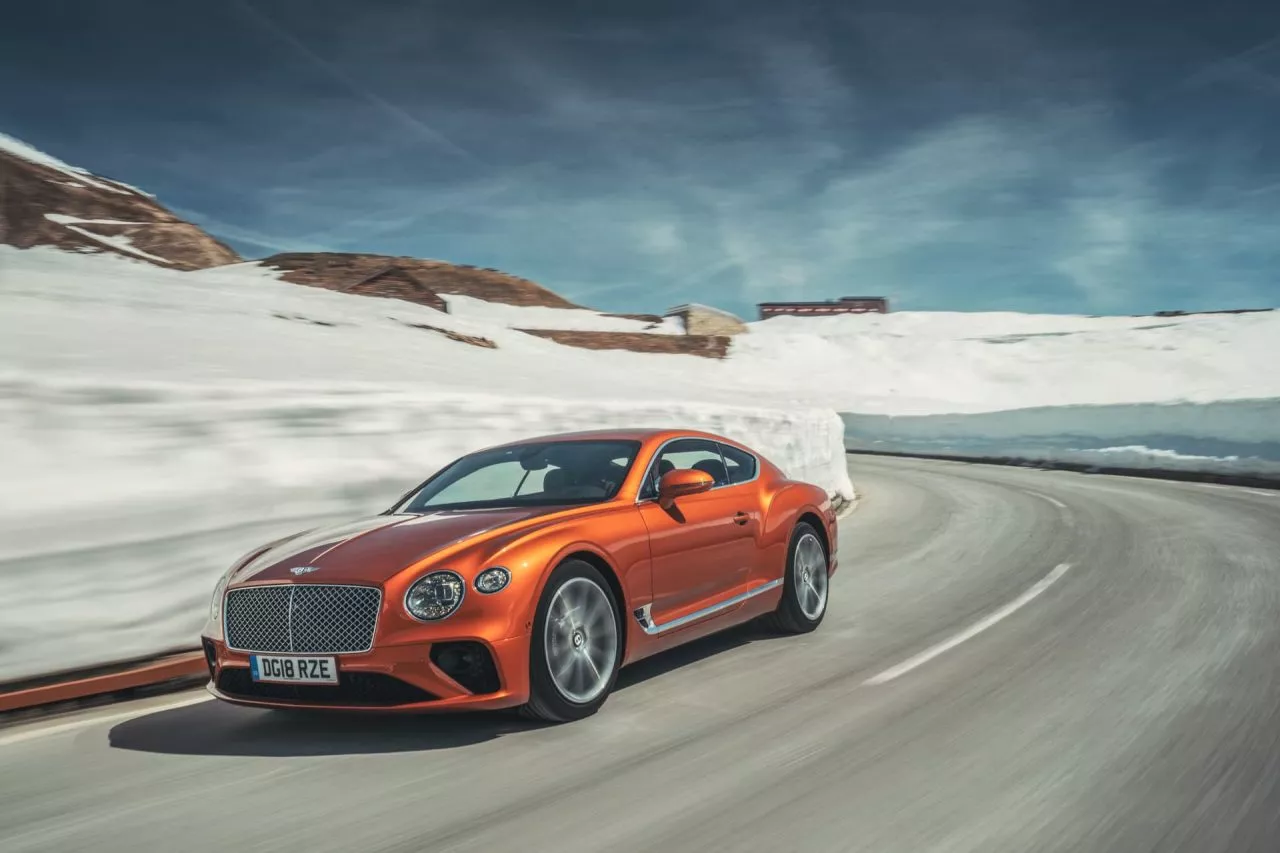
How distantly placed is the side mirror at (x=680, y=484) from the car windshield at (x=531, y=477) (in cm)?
25

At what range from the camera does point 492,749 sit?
4605 mm

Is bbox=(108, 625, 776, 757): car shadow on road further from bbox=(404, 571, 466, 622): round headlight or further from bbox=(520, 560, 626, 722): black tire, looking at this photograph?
bbox=(404, 571, 466, 622): round headlight

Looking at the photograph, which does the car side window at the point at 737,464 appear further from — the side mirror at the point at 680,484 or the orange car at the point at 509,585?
the side mirror at the point at 680,484

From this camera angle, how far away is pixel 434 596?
4.59 metres

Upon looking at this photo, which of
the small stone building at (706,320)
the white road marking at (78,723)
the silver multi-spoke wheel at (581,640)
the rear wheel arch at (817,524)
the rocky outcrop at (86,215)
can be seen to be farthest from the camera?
the small stone building at (706,320)

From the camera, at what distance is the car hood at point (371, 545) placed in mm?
4738

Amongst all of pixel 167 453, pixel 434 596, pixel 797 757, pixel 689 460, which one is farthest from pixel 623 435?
pixel 167 453

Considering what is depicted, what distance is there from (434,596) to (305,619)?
0.60 meters

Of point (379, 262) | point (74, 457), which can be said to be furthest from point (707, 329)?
point (74, 457)

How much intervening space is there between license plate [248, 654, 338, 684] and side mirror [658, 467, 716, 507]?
196cm

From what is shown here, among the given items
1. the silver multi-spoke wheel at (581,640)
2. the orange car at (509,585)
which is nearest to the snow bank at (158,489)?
the orange car at (509,585)

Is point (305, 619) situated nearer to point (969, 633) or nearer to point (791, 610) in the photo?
point (791, 610)

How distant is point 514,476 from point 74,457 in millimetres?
2773

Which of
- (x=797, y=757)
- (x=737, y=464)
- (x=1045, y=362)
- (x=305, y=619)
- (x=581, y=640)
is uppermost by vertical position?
(x=1045, y=362)
